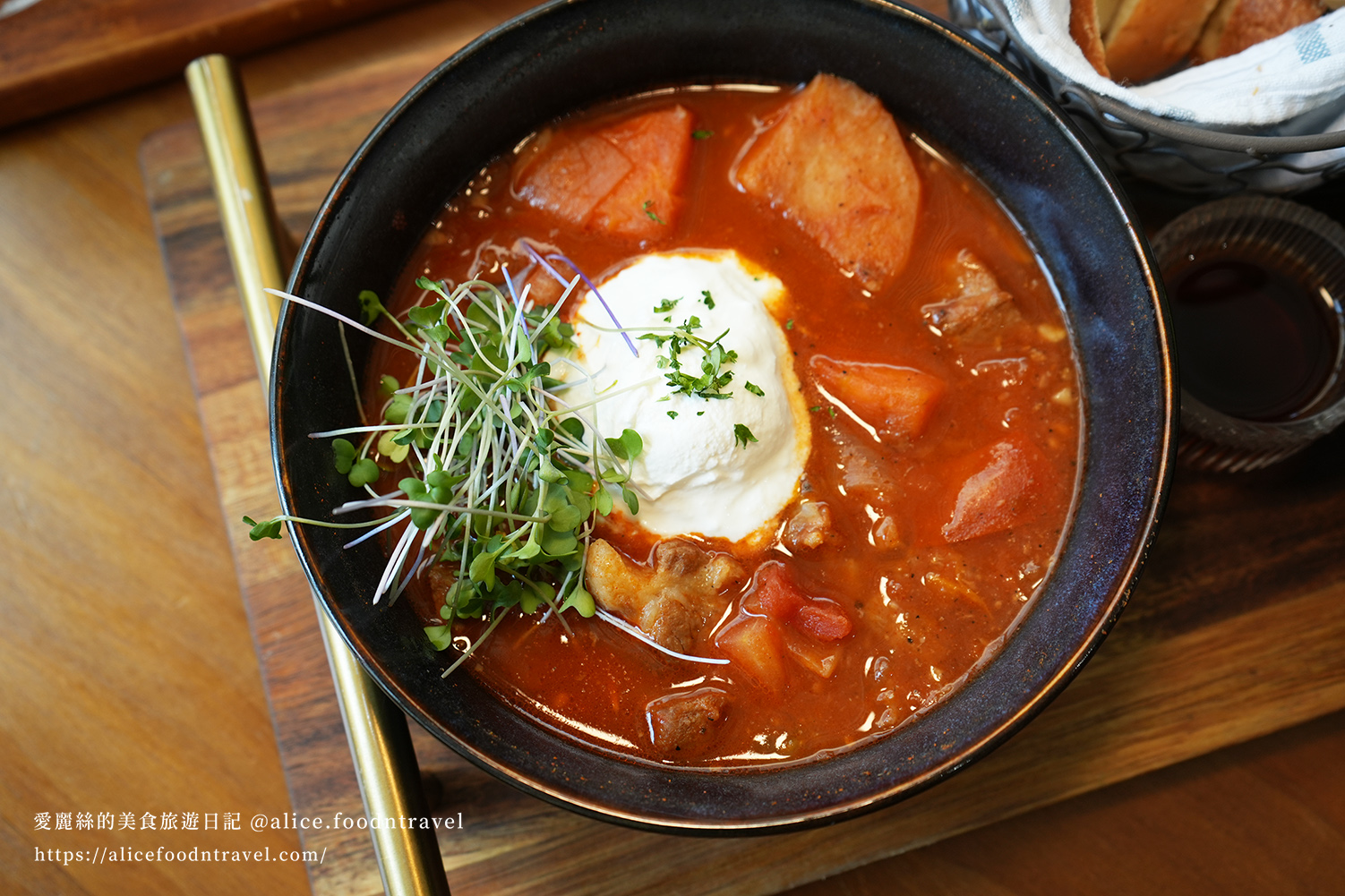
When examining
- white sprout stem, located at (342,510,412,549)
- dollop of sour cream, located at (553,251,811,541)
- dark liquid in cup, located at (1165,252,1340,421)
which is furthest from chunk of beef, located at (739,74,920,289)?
white sprout stem, located at (342,510,412,549)

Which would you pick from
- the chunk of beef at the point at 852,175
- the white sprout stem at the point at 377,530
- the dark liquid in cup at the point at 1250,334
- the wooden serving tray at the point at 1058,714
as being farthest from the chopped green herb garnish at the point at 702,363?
the dark liquid in cup at the point at 1250,334

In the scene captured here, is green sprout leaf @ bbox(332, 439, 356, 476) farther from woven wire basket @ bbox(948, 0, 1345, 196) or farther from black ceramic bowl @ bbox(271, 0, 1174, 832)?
woven wire basket @ bbox(948, 0, 1345, 196)

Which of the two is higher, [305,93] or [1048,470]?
[305,93]

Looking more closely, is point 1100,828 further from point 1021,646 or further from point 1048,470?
point 1048,470

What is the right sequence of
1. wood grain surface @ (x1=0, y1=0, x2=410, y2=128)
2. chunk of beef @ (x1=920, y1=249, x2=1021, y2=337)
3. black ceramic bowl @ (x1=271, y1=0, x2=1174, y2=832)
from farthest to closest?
wood grain surface @ (x1=0, y1=0, x2=410, y2=128) → chunk of beef @ (x1=920, y1=249, x2=1021, y2=337) → black ceramic bowl @ (x1=271, y1=0, x2=1174, y2=832)

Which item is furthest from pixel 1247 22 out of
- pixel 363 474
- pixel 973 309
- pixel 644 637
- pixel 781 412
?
pixel 363 474

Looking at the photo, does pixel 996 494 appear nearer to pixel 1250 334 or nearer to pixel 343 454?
pixel 1250 334

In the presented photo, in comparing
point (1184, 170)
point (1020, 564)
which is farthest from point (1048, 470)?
point (1184, 170)
